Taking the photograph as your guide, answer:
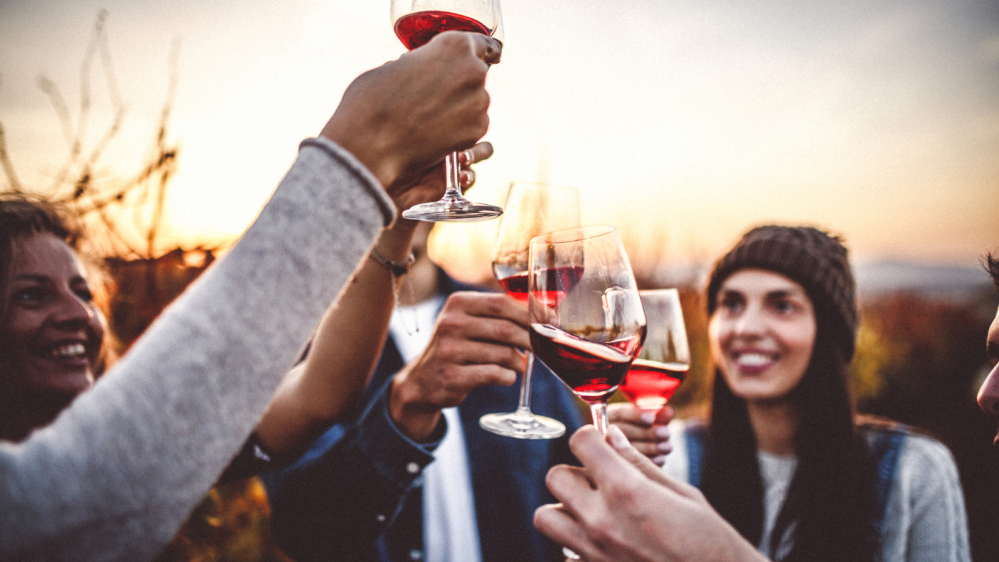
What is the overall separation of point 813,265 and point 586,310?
2274mm

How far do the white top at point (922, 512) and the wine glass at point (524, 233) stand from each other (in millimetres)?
1189

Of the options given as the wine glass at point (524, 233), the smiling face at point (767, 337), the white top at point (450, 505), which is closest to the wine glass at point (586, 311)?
the wine glass at point (524, 233)

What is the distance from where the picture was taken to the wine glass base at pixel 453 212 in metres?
1.37

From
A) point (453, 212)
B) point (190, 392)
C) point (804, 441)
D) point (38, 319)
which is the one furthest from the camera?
point (804, 441)

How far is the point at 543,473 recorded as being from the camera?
2553 millimetres

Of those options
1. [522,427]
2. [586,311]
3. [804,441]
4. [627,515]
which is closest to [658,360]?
[522,427]

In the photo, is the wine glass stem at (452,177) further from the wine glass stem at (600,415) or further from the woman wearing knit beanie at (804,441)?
the woman wearing knit beanie at (804,441)

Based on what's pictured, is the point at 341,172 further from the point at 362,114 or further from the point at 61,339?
the point at 61,339

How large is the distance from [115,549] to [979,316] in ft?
27.4

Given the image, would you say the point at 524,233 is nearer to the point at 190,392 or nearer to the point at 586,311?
the point at 586,311

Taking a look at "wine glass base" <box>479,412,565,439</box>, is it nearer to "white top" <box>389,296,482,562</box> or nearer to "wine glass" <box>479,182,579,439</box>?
"wine glass" <box>479,182,579,439</box>

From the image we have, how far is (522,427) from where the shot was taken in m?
1.55

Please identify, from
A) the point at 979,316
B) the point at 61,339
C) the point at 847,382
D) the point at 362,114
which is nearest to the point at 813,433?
the point at 847,382

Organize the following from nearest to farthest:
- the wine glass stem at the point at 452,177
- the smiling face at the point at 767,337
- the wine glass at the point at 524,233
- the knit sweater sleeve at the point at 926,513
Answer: the wine glass stem at the point at 452,177
the wine glass at the point at 524,233
the knit sweater sleeve at the point at 926,513
the smiling face at the point at 767,337
